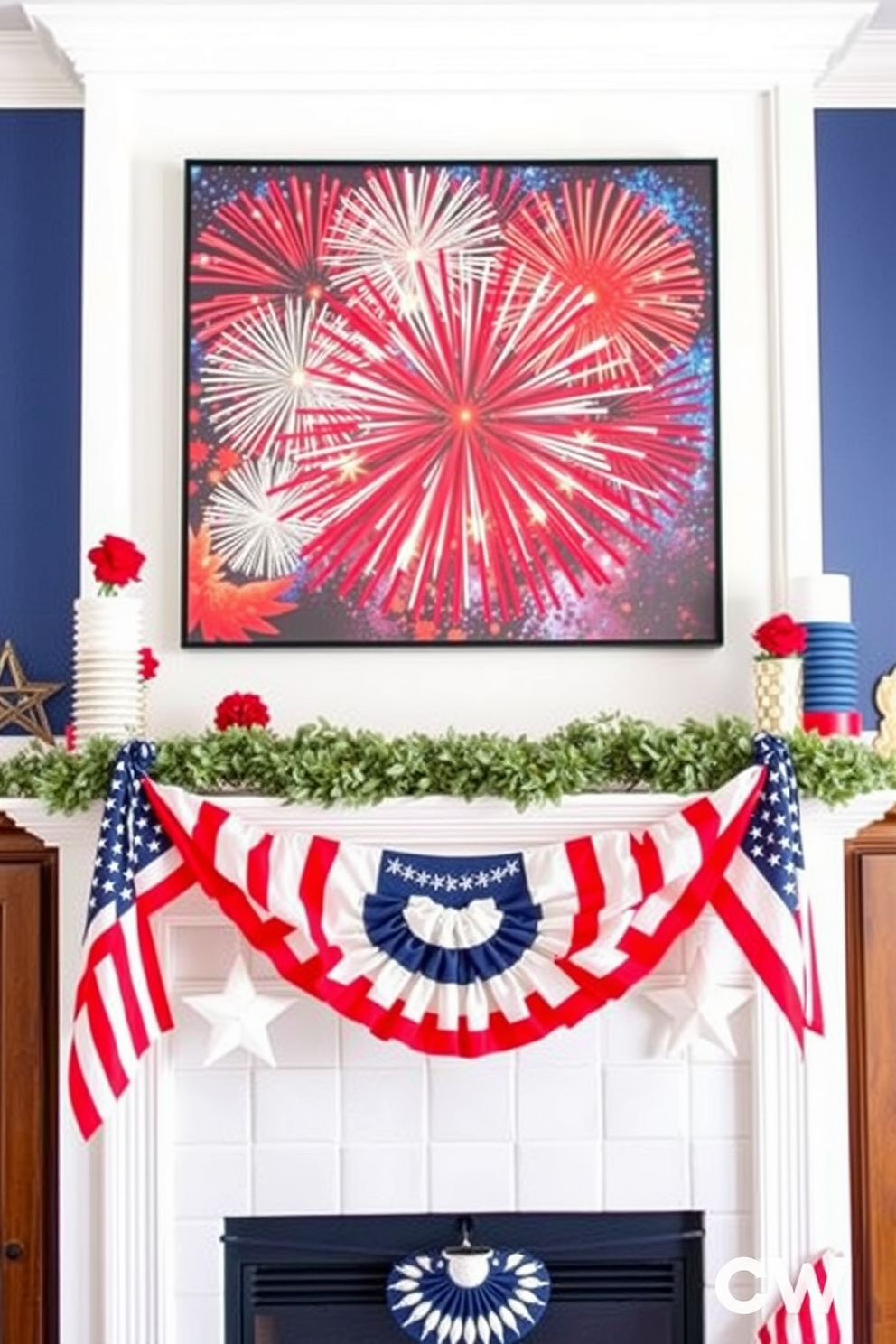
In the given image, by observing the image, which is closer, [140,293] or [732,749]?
[732,749]

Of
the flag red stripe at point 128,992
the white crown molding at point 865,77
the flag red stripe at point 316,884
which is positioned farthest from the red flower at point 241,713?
the white crown molding at point 865,77

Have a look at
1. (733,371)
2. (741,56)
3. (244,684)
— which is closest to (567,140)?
(741,56)

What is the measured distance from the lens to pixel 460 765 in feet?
9.41

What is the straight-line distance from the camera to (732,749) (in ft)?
9.52

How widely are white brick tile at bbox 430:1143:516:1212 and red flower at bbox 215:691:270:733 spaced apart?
869 mm

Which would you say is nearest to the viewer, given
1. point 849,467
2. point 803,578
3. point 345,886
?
point 345,886

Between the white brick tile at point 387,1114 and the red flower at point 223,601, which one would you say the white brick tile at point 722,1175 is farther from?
the red flower at point 223,601

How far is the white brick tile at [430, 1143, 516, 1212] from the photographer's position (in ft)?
9.88

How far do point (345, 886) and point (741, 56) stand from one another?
1831 millimetres

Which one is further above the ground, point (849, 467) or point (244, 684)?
point (849, 467)

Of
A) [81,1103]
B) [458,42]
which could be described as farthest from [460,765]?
[458,42]

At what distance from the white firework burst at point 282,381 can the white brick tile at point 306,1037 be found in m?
1.09

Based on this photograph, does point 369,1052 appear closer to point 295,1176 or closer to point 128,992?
point 295,1176

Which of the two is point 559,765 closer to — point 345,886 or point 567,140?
point 345,886
